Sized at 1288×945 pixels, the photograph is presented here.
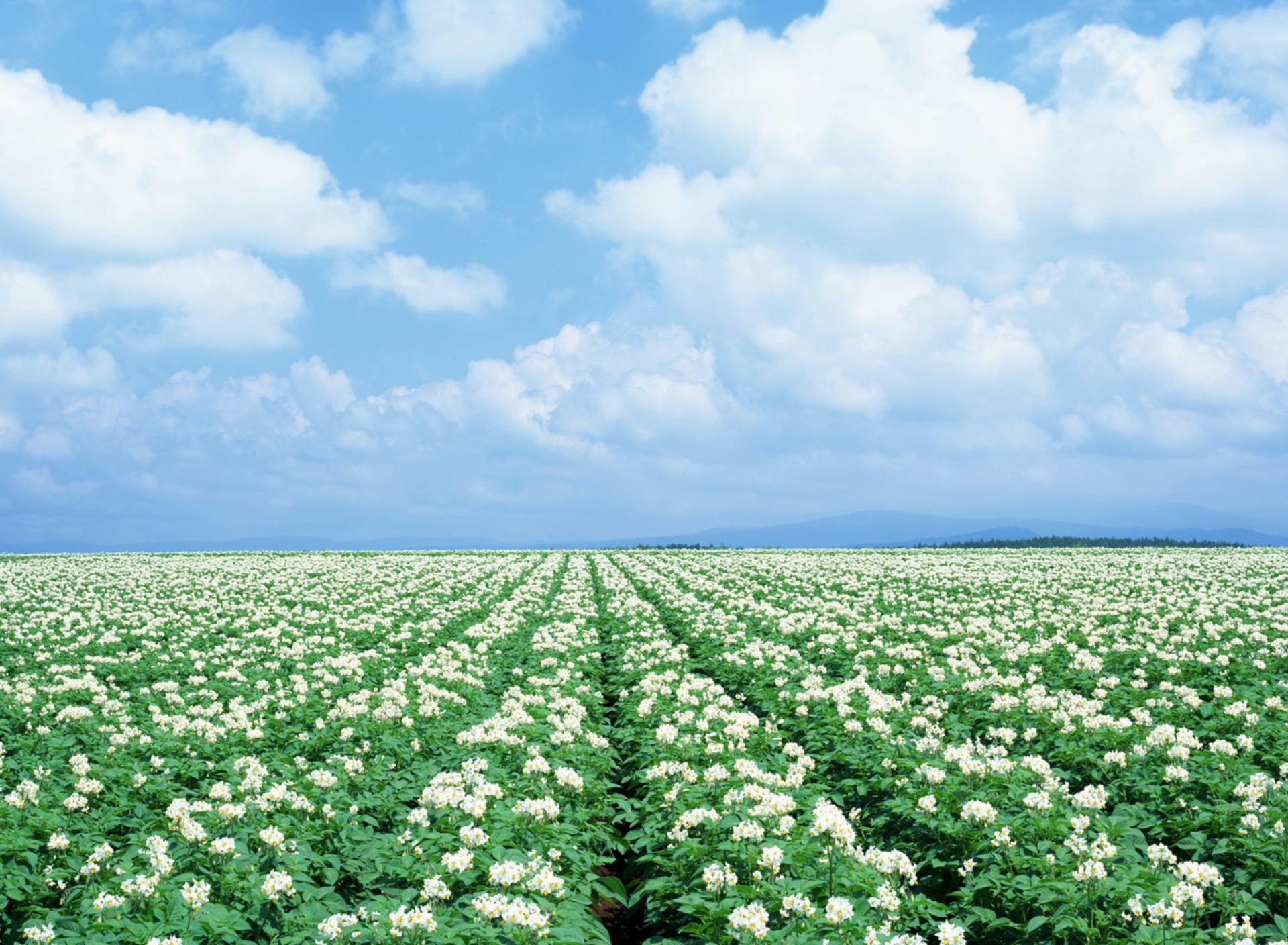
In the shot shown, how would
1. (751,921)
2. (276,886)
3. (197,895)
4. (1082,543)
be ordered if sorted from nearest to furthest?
1. (751,921)
2. (197,895)
3. (276,886)
4. (1082,543)

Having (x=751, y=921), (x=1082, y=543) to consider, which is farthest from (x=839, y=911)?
(x=1082, y=543)

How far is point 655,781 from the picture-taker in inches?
367

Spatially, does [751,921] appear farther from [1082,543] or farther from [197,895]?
[1082,543]

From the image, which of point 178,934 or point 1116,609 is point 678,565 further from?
point 178,934

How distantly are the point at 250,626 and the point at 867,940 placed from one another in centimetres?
2234

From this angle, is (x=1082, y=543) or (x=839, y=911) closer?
(x=839, y=911)

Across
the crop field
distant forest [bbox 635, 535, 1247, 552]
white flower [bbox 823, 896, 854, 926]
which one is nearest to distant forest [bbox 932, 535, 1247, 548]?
distant forest [bbox 635, 535, 1247, 552]

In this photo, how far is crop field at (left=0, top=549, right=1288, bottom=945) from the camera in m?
6.02

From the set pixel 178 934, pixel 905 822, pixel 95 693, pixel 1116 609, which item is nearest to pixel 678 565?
pixel 1116 609

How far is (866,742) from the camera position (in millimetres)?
11078

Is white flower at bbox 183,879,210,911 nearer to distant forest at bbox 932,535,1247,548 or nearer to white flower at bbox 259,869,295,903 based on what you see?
white flower at bbox 259,869,295,903

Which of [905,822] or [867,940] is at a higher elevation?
[867,940]

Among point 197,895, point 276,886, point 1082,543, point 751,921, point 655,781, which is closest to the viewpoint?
point 751,921

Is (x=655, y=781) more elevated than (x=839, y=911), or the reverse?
(x=839, y=911)
